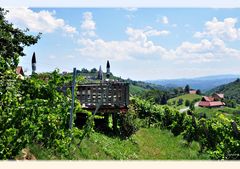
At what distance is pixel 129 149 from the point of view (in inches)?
354

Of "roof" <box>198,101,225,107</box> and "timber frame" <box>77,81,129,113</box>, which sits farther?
"roof" <box>198,101,225,107</box>

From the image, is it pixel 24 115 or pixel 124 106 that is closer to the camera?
pixel 24 115

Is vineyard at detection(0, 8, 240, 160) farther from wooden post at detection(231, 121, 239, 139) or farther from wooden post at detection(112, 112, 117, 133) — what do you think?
wooden post at detection(112, 112, 117, 133)

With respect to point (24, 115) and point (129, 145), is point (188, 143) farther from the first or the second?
point (24, 115)

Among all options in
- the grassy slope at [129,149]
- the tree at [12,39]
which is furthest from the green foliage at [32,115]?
the tree at [12,39]

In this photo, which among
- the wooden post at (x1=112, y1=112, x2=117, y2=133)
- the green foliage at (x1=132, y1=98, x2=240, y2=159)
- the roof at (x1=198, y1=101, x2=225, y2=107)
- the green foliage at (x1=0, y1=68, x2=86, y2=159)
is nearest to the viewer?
the green foliage at (x1=0, y1=68, x2=86, y2=159)

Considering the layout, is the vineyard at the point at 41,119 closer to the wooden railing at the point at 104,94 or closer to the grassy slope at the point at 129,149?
the grassy slope at the point at 129,149

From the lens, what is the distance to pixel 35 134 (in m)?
3.81

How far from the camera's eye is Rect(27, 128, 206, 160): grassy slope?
19.3ft

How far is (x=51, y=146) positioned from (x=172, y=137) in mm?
9393

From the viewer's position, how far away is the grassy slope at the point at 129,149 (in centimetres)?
588

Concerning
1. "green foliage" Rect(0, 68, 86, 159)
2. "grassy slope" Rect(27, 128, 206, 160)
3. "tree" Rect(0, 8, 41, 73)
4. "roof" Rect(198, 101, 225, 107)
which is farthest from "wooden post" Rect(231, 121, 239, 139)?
"roof" Rect(198, 101, 225, 107)

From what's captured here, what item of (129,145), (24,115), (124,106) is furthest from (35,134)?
(124,106)

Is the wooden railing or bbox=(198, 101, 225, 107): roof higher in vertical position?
the wooden railing
